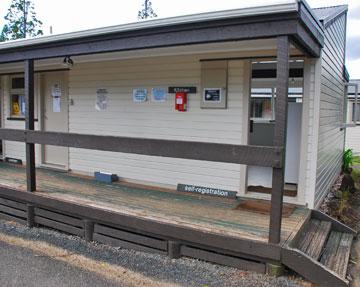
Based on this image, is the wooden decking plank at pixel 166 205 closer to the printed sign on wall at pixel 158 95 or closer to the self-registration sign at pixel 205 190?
the self-registration sign at pixel 205 190

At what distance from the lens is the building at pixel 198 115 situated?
12.3 ft

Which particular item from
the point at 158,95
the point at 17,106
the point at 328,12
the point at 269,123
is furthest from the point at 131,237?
the point at 17,106

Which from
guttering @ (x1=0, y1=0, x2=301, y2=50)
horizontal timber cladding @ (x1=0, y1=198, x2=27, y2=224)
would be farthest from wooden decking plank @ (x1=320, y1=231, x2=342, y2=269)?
horizontal timber cladding @ (x1=0, y1=198, x2=27, y2=224)

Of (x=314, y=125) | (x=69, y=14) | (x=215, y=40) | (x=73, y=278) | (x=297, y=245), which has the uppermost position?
(x=69, y=14)

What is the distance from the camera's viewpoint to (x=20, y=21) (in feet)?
83.2

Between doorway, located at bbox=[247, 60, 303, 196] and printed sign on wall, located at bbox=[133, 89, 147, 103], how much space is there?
1741mm

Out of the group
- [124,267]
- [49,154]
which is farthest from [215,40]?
[49,154]

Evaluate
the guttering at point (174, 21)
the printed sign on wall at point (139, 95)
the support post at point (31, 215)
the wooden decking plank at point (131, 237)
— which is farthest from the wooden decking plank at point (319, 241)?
the support post at point (31, 215)

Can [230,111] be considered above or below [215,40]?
below

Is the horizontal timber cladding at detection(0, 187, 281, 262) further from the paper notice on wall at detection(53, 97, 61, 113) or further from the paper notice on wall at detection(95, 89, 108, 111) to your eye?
the paper notice on wall at detection(53, 97, 61, 113)

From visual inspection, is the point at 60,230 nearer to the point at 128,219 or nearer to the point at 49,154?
the point at 128,219

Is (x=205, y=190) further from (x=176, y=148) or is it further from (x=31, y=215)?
(x=31, y=215)

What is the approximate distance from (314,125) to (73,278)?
347cm

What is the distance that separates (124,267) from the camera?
4.11m
